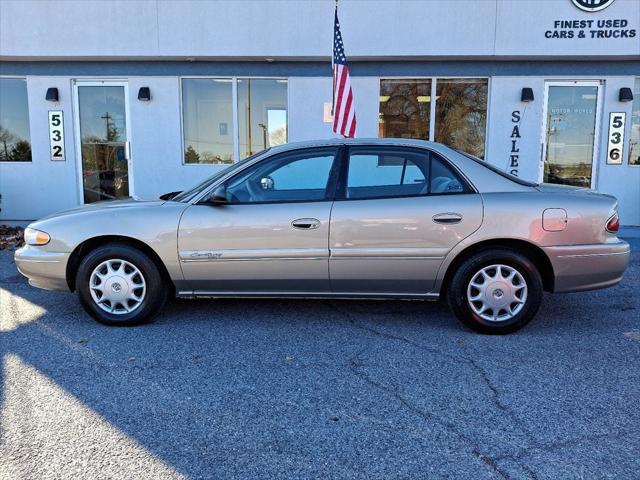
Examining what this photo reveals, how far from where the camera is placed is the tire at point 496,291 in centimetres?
421

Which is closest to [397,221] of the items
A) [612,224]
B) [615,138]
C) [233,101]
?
[612,224]

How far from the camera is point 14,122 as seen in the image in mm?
9688

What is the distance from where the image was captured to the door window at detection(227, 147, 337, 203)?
4.38 metres

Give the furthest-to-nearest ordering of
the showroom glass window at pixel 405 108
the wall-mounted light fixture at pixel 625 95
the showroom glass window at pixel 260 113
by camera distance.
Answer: the showroom glass window at pixel 260 113 < the showroom glass window at pixel 405 108 < the wall-mounted light fixture at pixel 625 95

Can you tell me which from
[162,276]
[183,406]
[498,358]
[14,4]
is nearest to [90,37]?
[14,4]

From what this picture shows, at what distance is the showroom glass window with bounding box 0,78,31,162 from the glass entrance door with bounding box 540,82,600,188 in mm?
9340

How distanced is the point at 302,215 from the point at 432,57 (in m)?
5.76

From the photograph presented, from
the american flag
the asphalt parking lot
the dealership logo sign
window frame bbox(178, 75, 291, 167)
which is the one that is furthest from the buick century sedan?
the dealership logo sign

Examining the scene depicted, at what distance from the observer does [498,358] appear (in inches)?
151

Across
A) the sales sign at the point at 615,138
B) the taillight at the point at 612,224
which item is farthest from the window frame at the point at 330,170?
the sales sign at the point at 615,138

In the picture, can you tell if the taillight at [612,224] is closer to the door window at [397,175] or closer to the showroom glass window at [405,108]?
the door window at [397,175]

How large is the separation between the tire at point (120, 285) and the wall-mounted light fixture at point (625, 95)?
8.18m

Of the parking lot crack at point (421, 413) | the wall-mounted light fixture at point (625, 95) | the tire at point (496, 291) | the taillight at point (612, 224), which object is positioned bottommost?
the parking lot crack at point (421, 413)

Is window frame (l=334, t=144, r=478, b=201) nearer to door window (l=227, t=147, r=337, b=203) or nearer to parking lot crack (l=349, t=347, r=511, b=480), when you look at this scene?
door window (l=227, t=147, r=337, b=203)
